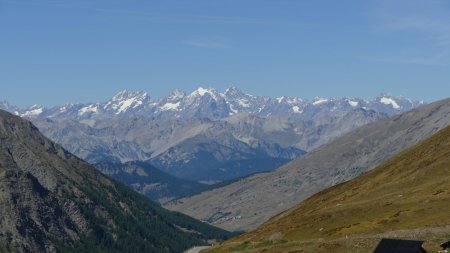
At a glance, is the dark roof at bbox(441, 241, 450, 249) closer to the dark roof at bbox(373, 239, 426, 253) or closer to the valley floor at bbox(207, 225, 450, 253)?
the valley floor at bbox(207, 225, 450, 253)

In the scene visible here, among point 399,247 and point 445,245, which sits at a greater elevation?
point 399,247

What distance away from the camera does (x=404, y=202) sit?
127m

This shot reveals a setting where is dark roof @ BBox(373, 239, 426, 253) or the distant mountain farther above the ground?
dark roof @ BBox(373, 239, 426, 253)

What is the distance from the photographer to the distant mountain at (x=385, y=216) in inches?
3998

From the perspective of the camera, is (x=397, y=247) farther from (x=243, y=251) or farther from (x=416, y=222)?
(x=243, y=251)

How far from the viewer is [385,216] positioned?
12112 centimetres

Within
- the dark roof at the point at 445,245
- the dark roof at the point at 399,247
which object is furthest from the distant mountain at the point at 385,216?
the dark roof at the point at 399,247

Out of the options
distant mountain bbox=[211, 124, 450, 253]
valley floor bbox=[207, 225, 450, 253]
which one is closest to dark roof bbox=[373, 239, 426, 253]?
valley floor bbox=[207, 225, 450, 253]

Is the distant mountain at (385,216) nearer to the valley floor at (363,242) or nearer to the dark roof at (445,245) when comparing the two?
the valley floor at (363,242)

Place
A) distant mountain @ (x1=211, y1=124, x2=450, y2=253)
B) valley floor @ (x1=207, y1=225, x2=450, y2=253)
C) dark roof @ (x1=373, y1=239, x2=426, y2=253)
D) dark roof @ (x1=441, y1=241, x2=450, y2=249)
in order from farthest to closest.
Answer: distant mountain @ (x1=211, y1=124, x2=450, y2=253)
valley floor @ (x1=207, y1=225, x2=450, y2=253)
dark roof @ (x1=441, y1=241, x2=450, y2=249)
dark roof @ (x1=373, y1=239, x2=426, y2=253)

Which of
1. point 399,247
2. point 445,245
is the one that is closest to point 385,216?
point 445,245

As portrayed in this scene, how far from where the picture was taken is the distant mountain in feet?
333

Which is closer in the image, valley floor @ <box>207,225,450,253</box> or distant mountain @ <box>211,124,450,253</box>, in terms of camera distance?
valley floor @ <box>207,225,450,253</box>

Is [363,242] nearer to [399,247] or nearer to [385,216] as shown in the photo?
[385,216]
